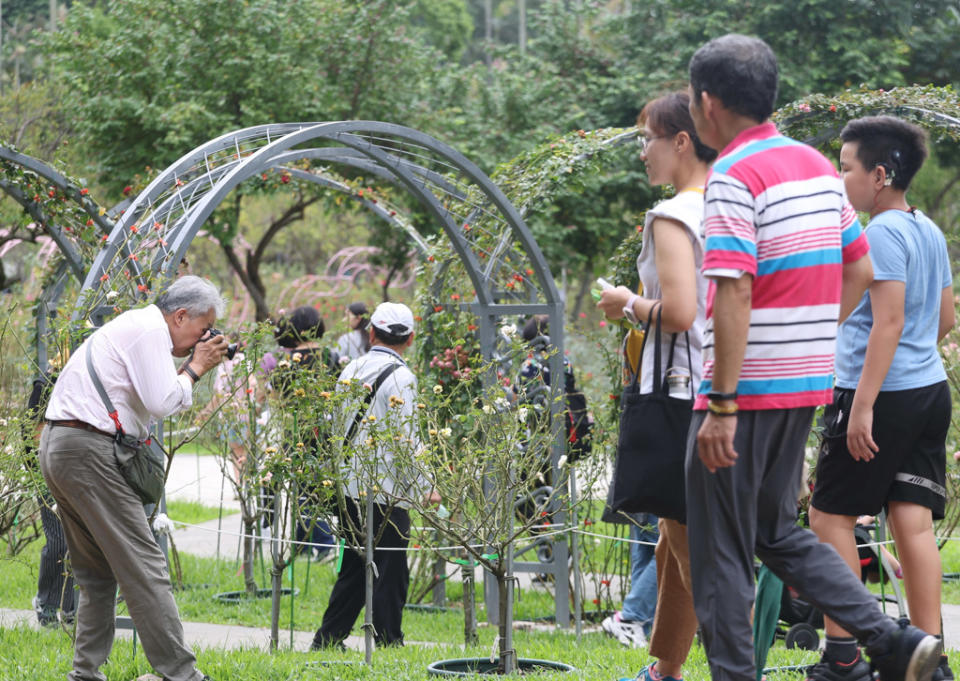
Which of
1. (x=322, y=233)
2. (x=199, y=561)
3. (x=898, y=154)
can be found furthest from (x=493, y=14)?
(x=898, y=154)

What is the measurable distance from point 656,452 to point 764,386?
429 mm

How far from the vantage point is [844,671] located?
344 centimetres

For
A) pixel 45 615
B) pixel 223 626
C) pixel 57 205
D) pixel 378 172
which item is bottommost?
pixel 223 626

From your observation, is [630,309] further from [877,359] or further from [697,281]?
[877,359]

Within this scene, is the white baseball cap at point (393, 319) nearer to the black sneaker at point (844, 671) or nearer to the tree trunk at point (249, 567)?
the tree trunk at point (249, 567)

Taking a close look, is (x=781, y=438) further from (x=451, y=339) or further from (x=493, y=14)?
(x=493, y=14)

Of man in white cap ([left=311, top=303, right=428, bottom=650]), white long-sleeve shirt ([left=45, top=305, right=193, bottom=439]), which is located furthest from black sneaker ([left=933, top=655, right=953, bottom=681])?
white long-sleeve shirt ([left=45, top=305, right=193, bottom=439])

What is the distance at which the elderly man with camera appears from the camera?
3.90 meters

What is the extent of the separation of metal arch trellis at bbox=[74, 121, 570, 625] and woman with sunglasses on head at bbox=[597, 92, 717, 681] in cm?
143

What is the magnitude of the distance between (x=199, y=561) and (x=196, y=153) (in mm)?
4004

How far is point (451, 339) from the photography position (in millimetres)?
6543

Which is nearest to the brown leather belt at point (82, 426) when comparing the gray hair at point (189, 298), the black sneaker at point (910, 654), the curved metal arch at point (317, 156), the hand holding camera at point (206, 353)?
the hand holding camera at point (206, 353)

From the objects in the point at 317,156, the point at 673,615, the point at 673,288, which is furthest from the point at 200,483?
the point at 673,288

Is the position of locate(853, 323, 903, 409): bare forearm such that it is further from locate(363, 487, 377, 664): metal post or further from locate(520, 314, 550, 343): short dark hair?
locate(520, 314, 550, 343): short dark hair
